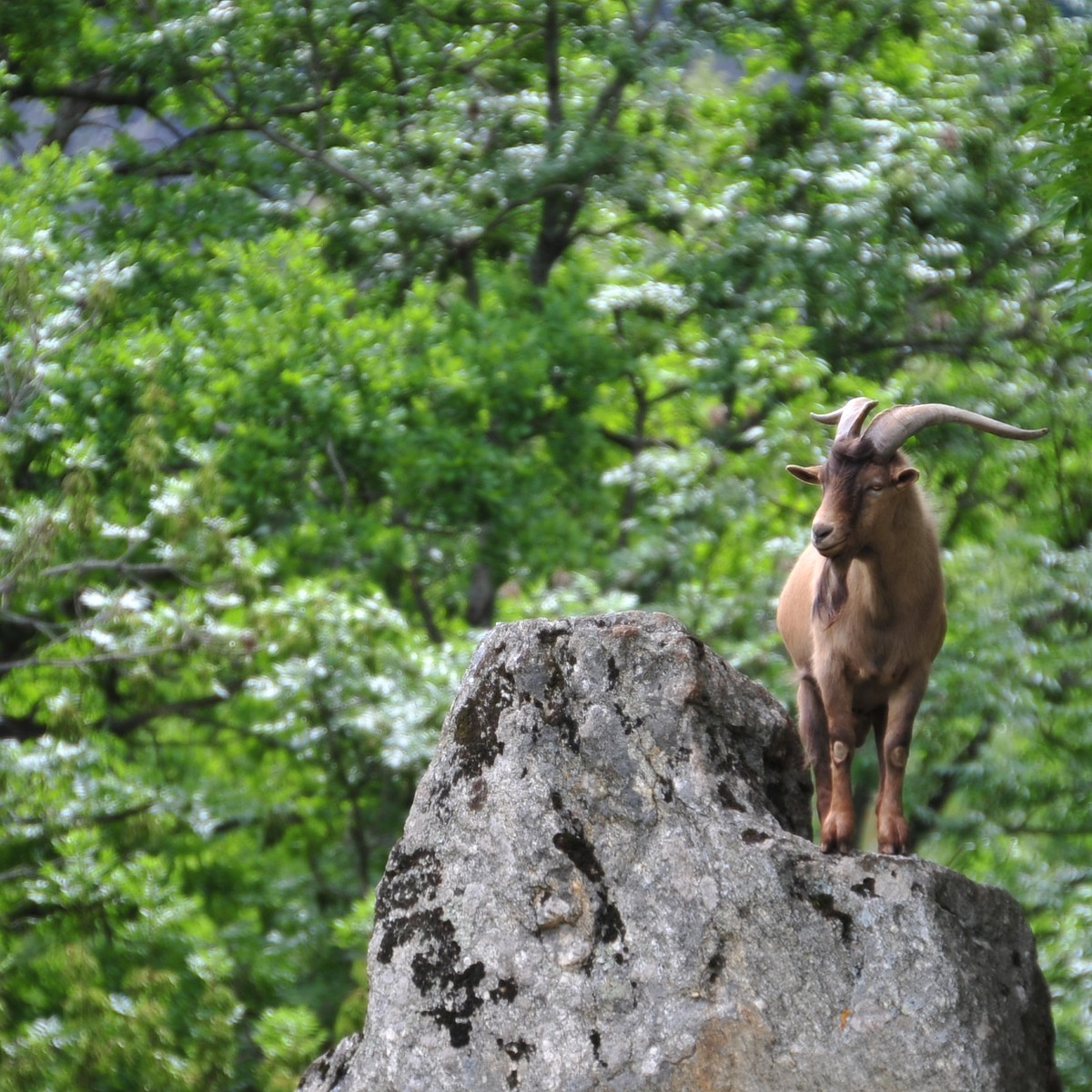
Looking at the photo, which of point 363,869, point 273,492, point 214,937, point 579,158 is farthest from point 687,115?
point 214,937

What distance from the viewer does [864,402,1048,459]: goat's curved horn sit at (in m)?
5.18

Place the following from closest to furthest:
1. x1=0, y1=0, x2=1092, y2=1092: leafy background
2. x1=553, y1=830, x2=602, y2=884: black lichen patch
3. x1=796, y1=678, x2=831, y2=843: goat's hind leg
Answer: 1. x1=553, y1=830, x2=602, y2=884: black lichen patch
2. x1=796, y1=678, x2=831, y2=843: goat's hind leg
3. x1=0, y1=0, x2=1092, y2=1092: leafy background

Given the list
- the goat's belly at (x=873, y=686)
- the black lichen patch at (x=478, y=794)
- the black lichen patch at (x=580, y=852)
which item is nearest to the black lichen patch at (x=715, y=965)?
the black lichen patch at (x=580, y=852)

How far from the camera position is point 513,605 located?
12.9 m

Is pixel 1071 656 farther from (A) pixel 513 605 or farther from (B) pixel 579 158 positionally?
Answer: (B) pixel 579 158

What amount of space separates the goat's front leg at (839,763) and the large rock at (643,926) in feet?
0.41

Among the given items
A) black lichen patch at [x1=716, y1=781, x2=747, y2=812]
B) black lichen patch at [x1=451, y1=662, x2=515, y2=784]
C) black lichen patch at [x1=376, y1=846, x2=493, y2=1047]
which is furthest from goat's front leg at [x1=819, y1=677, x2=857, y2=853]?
black lichen patch at [x1=376, y1=846, x2=493, y2=1047]

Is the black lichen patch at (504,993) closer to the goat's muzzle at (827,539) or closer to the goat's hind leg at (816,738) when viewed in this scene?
the goat's hind leg at (816,738)

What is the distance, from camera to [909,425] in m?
5.21

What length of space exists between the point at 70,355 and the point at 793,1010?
29.2ft

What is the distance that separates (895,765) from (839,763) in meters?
0.21

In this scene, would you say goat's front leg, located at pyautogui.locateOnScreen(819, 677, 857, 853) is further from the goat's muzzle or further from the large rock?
the goat's muzzle

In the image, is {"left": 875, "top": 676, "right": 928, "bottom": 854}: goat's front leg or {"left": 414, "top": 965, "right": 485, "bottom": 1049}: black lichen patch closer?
{"left": 414, "top": 965, "right": 485, "bottom": 1049}: black lichen patch

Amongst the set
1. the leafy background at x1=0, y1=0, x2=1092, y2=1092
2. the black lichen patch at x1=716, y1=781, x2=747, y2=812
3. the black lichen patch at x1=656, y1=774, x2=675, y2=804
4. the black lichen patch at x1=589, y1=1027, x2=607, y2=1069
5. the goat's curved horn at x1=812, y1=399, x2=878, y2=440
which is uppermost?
the goat's curved horn at x1=812, y1=399, x2=878, y2=440
